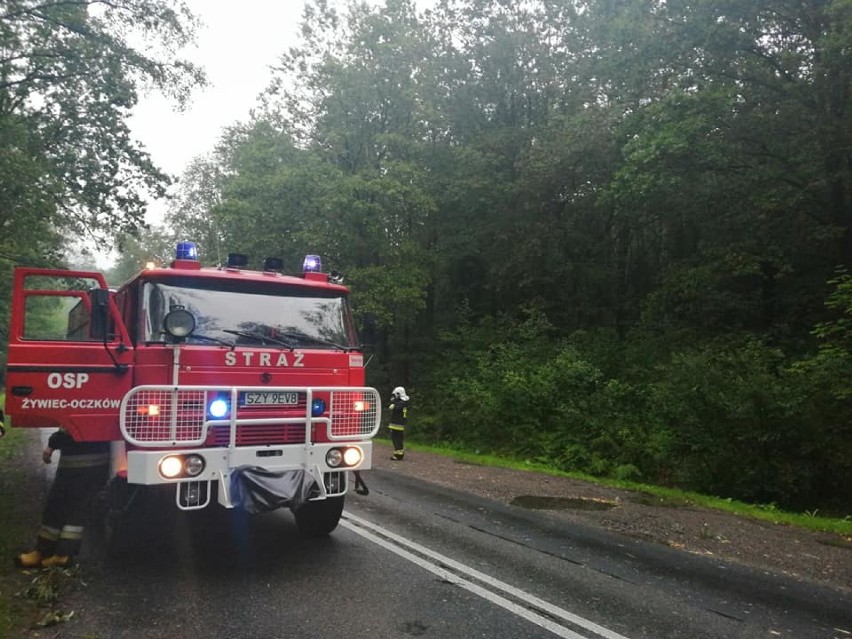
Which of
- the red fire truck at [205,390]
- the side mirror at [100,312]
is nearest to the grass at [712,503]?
the red fire truck at [205,390]

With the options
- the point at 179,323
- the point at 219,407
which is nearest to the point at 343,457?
the point at 219,407

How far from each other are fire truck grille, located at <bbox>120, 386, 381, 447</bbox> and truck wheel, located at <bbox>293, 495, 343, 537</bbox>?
93cm

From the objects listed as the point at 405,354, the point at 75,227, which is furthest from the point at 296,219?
the point at 75,227

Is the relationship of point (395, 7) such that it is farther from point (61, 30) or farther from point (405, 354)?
point (61, 30)

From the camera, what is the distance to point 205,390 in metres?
4.95

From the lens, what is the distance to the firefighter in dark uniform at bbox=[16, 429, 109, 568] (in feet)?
16.4

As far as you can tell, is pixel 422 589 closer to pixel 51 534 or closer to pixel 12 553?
pixel 51 534

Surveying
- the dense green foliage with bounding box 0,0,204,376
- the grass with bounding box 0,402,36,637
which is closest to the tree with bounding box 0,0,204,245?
the dense green foliage with bounding box 0,0,204,376

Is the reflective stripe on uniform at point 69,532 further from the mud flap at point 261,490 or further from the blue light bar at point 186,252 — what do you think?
the blue light bar at point 186,252

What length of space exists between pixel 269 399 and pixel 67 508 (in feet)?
5.98

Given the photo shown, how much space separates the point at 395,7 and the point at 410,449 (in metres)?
17.2

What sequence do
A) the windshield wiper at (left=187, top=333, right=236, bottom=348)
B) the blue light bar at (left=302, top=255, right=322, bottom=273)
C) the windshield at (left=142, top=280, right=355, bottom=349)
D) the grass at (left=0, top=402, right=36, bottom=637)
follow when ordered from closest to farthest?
1. the grass at (left=0, top=402, right=36, bottom=637)
2. the windshield wiper at (left=187, top=333, right=236, bottom=348)
3. the windshield at (left=142, top=280, right=355, bottom=349)
4. the blue light bar at (left=302, top=255, right=322, bottom=273)

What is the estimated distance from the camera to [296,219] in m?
22.3

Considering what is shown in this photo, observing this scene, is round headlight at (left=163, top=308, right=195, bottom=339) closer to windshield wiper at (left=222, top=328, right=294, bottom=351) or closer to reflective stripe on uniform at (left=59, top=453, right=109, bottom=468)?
windshield wiper at (left=222, top=328, right=294, bottom=351)
